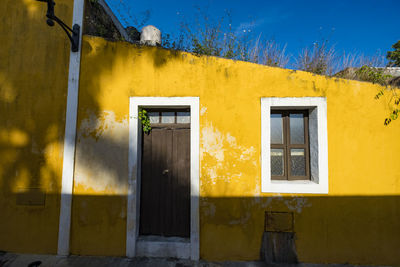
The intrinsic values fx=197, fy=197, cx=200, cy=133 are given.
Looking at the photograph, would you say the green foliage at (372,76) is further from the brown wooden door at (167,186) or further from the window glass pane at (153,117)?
the window glass pane at (153,117)

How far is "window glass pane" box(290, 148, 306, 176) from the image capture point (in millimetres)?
3264

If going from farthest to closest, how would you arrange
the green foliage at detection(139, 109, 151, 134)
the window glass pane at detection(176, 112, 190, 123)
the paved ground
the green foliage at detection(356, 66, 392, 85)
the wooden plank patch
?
1. the window glass pane at detection(176, 112, 190, 123)
2. the green foliage at detection(139, 109, 151, 134)
3. the green foliage at detection(356, 66, 392, 85)
4. the wooden plank patch
5. the paved ground

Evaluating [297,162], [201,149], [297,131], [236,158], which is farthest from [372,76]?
[201,149]

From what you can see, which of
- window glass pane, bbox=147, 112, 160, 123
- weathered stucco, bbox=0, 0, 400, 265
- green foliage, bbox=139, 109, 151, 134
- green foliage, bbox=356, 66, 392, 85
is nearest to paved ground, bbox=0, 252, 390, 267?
weathered stucco, bbox=0, 0, 400, 265

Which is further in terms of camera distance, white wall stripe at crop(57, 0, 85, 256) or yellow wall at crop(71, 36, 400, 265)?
white wall stripe at crop(57, 0, 85, 256)

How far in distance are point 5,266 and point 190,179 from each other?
286 cm

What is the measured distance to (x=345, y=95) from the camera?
9.81ft

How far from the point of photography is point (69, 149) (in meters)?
3.09

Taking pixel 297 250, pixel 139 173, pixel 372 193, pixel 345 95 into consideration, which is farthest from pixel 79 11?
pixel 372 193

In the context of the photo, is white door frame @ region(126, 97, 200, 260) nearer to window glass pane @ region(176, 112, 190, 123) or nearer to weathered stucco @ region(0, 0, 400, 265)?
weathered stucco @ region(0, 0, 400, 265)

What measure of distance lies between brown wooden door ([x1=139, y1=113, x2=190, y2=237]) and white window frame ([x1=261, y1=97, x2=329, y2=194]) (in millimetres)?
1222

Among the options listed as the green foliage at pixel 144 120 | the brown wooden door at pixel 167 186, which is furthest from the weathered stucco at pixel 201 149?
the brown wooden door at pixel 167 186

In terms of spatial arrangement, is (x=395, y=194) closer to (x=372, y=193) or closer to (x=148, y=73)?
(x=372, y=193)

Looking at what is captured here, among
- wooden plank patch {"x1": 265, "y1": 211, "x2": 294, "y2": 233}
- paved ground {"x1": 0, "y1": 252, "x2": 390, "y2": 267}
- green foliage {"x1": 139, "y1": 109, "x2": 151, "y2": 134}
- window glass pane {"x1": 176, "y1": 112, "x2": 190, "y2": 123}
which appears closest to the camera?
paved ground {"x1": 0, "y1": 252, "x2": 390, "y2": 267}
